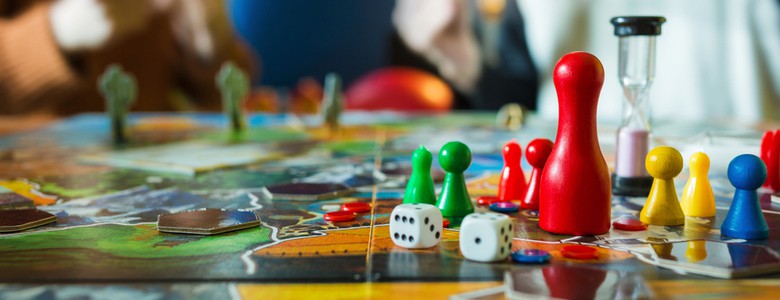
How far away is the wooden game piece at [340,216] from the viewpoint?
0.84m

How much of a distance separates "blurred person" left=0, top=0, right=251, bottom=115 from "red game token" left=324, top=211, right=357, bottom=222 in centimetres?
269

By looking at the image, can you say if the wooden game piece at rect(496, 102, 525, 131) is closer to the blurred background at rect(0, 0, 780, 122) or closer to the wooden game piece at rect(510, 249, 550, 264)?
the blurred background at rect(0, 0, 780, 122)

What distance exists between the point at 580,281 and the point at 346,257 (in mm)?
210

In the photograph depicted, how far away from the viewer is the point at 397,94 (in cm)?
347

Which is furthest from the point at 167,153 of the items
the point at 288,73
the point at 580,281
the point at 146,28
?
the point at 288,73

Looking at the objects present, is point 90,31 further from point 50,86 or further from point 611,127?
point 611,127

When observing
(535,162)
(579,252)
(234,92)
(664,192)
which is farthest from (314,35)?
(579,252)

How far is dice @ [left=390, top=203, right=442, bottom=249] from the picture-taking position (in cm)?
70

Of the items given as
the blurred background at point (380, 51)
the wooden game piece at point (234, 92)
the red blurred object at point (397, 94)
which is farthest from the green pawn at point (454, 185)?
the red blurred object at point (397, 94)

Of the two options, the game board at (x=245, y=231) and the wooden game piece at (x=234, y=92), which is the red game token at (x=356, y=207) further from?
the wooden game piece at (x=234, y=92)

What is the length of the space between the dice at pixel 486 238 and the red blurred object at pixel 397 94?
275 centimetres

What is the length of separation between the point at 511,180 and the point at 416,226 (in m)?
0.32

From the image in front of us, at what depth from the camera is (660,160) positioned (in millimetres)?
820

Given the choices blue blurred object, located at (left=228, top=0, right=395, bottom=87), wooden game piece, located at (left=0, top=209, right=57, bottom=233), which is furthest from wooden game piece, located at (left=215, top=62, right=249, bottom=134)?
blue blurred object, located at (left=228, top=0, right=395, bottom=87)
